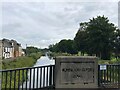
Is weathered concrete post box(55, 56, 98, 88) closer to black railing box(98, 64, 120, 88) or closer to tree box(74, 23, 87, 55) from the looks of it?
black railing box(98, 64, 120, 88)

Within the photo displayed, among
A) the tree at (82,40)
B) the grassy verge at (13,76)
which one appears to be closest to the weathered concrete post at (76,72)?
the grassy verge at (13,76)

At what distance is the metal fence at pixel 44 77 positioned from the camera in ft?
26.3

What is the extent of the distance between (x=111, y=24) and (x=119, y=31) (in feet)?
8.06

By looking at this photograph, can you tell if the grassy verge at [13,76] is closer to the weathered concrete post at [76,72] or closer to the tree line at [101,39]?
the weathered concrete post at [76,72]

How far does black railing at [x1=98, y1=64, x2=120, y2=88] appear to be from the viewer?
9.06m

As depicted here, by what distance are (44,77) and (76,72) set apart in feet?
3.66

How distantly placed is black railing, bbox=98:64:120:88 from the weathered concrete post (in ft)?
1.07

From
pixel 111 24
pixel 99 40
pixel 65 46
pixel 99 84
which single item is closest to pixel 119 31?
pixel 111 24

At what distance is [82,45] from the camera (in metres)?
64.1

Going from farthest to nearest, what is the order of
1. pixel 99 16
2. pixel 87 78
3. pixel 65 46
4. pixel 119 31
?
pixel 65 46 → pixel 99 16 → pixel 119 31 → pixel 87 78

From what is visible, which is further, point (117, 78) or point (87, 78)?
point (117, 78)

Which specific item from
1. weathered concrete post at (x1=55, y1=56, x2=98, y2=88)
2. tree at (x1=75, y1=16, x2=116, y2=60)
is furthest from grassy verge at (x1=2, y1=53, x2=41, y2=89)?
tree at (x1=75, y1=16, x2=116, y2=60)

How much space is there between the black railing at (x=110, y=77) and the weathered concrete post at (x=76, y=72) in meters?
0.33

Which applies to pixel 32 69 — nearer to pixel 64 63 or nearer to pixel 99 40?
pixel 64 63
